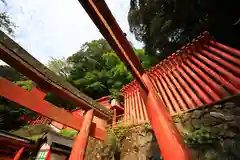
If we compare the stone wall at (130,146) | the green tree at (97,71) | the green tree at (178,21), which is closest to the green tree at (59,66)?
the green tree at (97,71)

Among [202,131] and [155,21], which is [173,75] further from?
→ [155,21]

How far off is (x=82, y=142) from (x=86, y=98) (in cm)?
71

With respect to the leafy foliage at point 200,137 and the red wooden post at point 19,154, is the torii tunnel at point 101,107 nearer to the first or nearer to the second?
the leafy foliage at point 200,137

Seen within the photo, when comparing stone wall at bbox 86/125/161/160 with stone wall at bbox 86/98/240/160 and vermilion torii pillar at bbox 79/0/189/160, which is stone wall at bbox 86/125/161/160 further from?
vermilion torii pillar at bbox 79/0/189/160

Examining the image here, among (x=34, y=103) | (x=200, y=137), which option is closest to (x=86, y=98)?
(x=34, y=103)

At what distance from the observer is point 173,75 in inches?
180

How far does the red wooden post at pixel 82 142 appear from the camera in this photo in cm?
196

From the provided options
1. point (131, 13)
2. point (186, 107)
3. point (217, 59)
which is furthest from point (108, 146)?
point (131, 13)

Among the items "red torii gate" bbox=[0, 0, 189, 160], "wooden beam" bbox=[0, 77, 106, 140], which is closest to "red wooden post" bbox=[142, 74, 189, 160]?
"red torii gate" bbox=[0, 0, 189, 160]

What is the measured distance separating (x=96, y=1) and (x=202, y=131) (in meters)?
2.55

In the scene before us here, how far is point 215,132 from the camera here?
2756 millimetres

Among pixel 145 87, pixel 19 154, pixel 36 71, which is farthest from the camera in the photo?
pixel 19 154

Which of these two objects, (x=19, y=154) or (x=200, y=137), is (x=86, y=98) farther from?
(x=19, y=154)

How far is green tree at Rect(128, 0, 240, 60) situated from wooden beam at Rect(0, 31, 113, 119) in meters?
6.90
